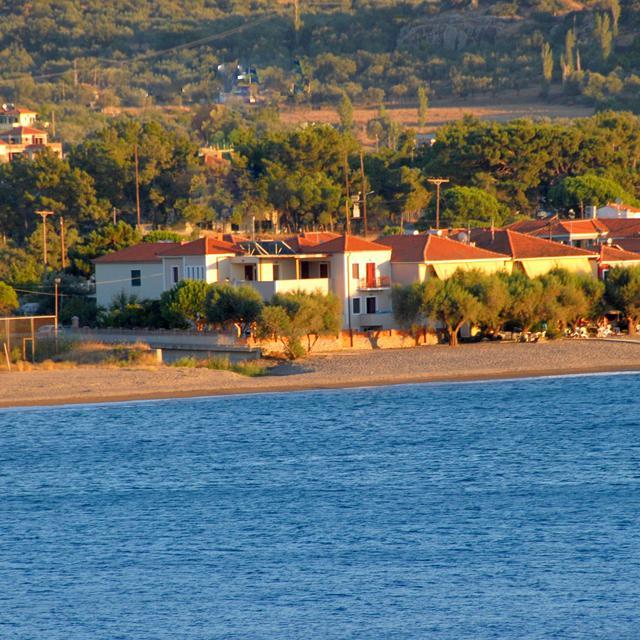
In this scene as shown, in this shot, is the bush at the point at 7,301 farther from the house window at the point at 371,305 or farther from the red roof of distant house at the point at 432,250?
the red roof of distant house at the point at 432,250

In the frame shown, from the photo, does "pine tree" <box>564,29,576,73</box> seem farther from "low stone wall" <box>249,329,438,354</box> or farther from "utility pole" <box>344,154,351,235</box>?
"low stone wall" <box>249,329,438,354</box>

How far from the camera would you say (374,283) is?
5781 cm

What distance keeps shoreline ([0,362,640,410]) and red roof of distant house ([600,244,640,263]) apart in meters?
11.4

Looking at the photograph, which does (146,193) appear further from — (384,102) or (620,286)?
(384,102)

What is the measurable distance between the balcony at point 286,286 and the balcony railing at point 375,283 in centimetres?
137

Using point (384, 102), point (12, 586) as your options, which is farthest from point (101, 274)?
point (384, 102)

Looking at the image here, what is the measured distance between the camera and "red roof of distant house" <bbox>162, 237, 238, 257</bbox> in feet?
193

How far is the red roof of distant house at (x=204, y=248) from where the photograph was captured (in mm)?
58688

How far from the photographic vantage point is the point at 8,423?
44.9 meters

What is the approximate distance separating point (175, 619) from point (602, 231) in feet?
166

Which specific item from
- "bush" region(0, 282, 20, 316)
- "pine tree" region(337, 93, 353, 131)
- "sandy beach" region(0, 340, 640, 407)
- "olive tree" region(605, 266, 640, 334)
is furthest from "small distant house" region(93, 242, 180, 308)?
"pine tree" region(337, 93, 353, 131)

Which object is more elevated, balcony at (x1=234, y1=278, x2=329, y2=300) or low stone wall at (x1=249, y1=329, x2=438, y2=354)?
balcony at (x1=234, y1=278, x2=329, y2=300)

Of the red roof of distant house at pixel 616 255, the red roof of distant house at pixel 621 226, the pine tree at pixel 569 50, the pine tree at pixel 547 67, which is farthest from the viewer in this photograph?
the pine tree at pixel 569 50

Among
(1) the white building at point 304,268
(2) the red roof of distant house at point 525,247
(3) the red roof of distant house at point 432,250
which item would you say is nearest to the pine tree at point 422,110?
(2) the red roof of distant house at point 525,247
